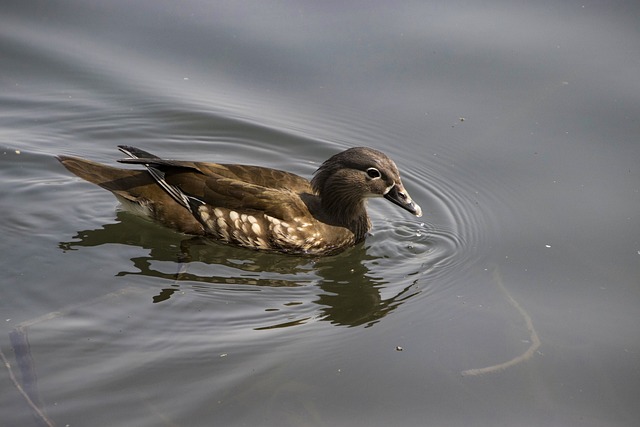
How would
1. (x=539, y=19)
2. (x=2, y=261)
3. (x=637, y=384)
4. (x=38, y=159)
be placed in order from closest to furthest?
(x=637, y=384), (x=2, y=261), (x=38, y=159), (x=539, y=19)

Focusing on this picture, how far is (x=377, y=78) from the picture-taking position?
35.0 feet

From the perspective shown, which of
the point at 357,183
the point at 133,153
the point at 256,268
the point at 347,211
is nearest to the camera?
the point at 256,268

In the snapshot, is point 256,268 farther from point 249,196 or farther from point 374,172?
point 374,172

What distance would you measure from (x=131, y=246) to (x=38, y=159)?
5.47 ft

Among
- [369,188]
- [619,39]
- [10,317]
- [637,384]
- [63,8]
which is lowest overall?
[10,317]

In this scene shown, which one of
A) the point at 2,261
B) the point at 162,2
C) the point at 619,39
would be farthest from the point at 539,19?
the point at 2,261

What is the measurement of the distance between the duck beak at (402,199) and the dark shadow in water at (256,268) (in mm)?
549

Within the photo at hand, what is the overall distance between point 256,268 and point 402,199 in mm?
1500

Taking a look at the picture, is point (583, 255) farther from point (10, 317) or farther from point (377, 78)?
point (10, 317)

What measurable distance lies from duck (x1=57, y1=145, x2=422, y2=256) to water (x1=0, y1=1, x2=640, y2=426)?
200 millimetres

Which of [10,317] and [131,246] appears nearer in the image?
[10,317]

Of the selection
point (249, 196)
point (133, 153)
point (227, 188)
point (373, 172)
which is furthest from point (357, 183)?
point (133, 153)

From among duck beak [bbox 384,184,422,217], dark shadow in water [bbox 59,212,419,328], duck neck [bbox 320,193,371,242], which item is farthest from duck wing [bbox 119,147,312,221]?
duck beak [bbox 384,184,422,217]

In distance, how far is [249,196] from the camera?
8.81 meters
